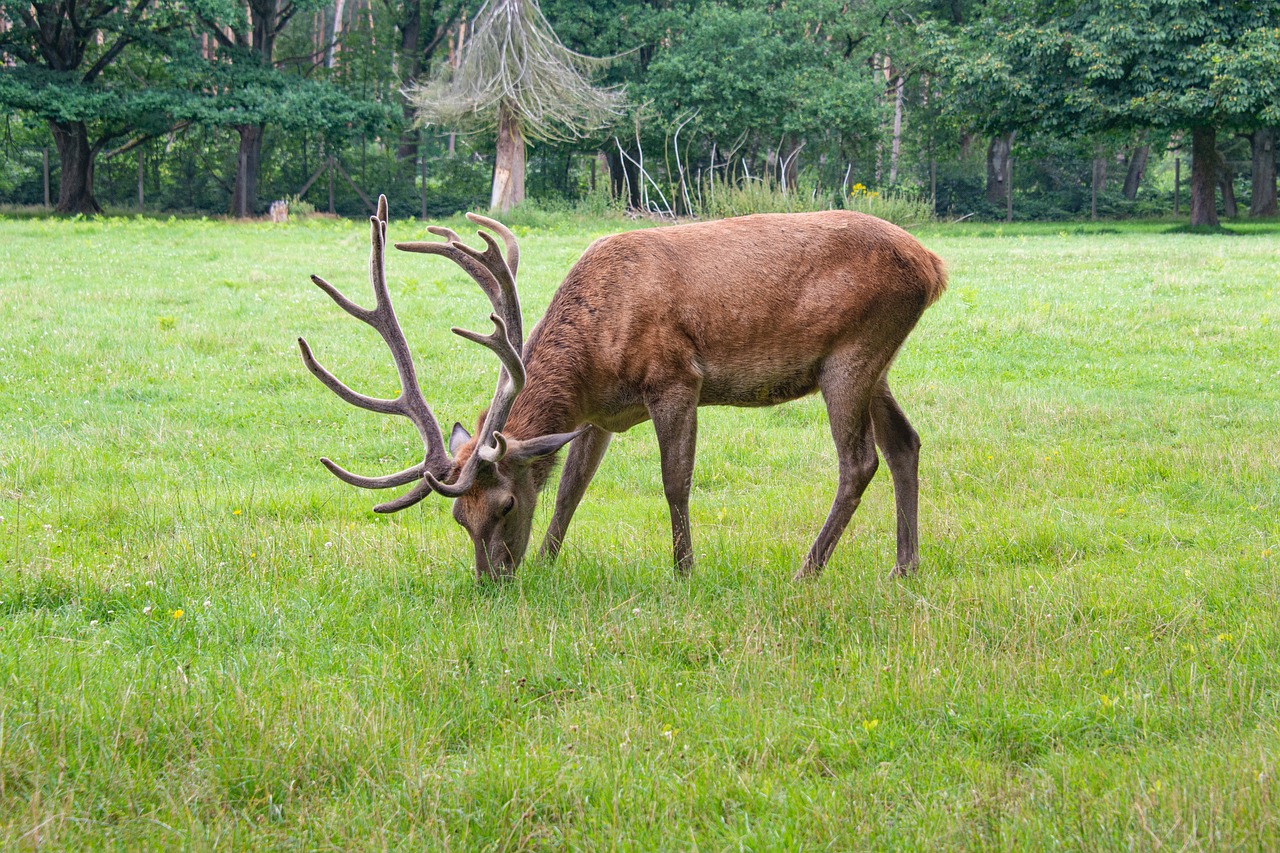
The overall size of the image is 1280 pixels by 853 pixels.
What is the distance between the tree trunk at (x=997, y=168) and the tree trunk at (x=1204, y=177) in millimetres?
8166

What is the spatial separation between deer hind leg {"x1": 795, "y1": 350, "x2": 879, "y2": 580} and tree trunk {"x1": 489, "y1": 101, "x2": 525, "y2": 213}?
27376 mm

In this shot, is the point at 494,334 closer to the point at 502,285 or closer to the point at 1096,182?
the point at 502,285

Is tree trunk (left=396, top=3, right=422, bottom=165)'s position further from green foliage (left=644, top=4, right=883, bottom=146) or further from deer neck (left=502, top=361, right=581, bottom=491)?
deer neck (left=502, top=361, right=581, bottom=491)

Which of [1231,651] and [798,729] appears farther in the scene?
[1231,651]

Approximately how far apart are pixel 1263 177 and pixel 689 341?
119ft

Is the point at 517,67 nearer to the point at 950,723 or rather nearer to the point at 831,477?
the point at 831,477

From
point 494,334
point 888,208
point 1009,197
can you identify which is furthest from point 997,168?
point 494,334

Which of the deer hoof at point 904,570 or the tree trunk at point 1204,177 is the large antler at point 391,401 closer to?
the deer hoof at point 904,570

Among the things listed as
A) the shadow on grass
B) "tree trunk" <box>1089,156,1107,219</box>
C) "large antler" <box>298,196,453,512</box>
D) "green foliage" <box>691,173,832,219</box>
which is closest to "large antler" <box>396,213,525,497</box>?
"large antler" <box>298,196,453,512</box>

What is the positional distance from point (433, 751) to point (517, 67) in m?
29.4

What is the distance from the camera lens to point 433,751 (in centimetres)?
364

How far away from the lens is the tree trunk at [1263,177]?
3506cm

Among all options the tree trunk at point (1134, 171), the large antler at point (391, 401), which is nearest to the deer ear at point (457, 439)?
the large antler at point (391, 401)

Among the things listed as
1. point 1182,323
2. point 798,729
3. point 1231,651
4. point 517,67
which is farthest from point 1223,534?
point 517,67
